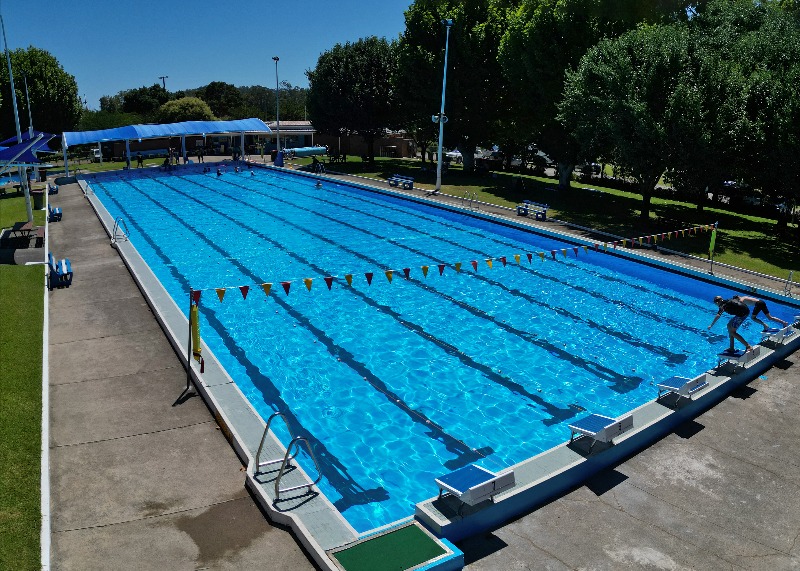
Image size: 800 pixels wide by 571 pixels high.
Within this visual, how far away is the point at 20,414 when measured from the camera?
9172 mm

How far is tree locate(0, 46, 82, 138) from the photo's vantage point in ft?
153

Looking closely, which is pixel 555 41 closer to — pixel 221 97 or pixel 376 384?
pixel 376 384

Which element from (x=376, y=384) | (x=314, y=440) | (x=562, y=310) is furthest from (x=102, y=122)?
(x=314, y=440)

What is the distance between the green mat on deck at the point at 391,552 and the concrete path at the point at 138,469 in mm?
562

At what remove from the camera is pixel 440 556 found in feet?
21.5

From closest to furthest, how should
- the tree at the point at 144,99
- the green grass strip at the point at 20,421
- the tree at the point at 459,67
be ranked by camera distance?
the green grass strip at the point at 20,421, the tree at the point at 459,67, the tree at the point at 144,99

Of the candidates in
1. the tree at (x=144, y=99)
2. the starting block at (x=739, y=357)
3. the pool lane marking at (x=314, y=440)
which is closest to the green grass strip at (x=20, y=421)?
the pool lane marking at (x=314, y=440)

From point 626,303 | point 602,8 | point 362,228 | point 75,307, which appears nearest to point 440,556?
point 75,307

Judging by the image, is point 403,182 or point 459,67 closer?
point 403,182

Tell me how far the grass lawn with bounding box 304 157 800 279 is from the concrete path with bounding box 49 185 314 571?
1837 centimetres

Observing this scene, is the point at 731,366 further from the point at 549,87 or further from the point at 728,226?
the point at 549,87

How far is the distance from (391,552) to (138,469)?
3.73 meters

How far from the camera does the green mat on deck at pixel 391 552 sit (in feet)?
21.0

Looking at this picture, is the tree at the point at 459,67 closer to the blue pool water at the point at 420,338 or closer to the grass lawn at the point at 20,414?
the blue pool water at the point at 420,338
